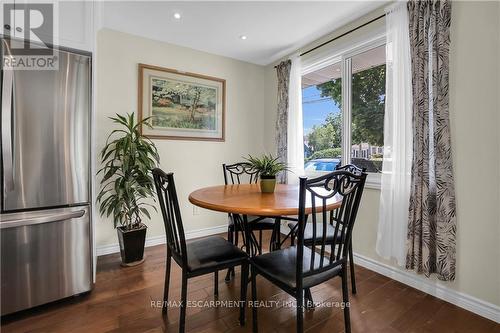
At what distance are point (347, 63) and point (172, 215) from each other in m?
2.45

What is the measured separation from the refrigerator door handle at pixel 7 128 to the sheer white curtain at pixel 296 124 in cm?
267

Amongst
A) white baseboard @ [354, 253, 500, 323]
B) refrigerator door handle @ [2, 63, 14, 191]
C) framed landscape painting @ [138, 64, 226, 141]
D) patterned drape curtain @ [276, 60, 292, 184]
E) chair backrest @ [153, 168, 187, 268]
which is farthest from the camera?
patterned drape curtain @ [276, 60, 292, 184]

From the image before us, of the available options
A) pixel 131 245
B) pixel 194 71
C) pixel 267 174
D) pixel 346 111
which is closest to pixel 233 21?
pixel 194 71

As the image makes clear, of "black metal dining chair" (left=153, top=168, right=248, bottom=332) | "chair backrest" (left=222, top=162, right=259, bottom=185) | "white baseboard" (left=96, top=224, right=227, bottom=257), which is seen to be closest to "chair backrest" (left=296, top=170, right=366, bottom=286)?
"black metal dining chair" (left=153, top=168, right=248, bottom=332)

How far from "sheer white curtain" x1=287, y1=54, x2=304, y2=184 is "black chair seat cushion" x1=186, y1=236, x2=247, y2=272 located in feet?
5.72

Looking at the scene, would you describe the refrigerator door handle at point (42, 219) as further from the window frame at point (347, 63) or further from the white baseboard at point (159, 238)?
the window frame at point (347, 63)

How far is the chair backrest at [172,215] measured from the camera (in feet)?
4.58

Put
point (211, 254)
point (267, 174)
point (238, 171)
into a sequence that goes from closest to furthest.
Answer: point (211, 254)
point (267, 174)
point (238, 171)

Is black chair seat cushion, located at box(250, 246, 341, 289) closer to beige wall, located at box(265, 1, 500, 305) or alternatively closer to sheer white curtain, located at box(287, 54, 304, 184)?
beige wall, located at box(265, 1, 500, 305)

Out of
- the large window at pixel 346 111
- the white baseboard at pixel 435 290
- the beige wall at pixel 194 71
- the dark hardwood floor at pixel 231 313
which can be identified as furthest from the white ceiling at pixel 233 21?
the dark hardwood floor at pixel 231 313

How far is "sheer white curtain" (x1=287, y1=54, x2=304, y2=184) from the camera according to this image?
10.5 ft

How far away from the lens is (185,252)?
1.44 meters

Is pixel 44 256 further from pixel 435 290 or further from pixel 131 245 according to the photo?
pixel 435 290

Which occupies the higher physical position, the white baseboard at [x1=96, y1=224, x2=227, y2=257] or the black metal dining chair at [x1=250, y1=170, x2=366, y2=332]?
the black metal dining chair at [x1=250, y1=170, x2=366, y2=332]
